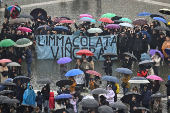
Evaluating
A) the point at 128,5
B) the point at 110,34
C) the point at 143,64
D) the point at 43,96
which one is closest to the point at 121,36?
the point at 110,34

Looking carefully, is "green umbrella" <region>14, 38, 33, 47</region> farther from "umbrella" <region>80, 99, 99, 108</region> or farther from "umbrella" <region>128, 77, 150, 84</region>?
"umbrella" <region>80, 99, 99, 108</region>

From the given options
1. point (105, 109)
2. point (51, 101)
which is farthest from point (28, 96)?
point (105, 109)

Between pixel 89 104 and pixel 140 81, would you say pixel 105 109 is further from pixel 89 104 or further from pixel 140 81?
pixel 140 81

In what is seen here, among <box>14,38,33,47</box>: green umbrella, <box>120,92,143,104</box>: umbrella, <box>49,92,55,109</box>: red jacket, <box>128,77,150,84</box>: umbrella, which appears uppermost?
<box>14,38,33,47</box>: green umbrella

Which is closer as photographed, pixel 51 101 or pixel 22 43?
pixel 51 101

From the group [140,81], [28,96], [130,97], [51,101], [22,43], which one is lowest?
[51,101]

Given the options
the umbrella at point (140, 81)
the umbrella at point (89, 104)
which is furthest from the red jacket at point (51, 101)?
the umbrella at point (140, 81)

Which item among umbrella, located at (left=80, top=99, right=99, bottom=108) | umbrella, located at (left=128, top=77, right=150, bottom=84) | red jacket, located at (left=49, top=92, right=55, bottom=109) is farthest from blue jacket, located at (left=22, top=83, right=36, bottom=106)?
umbrella, located at (left=128, top=77, right=150, bottom=84)

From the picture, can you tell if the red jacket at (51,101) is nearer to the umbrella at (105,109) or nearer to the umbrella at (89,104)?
the umbrella at (89,104)

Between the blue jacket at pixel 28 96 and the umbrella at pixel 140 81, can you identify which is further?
the umbrella at pixel 140 81

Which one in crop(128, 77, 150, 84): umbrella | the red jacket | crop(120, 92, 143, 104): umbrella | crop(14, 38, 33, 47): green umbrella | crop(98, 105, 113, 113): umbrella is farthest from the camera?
crop(14, 38, 33, 47): green umbrella

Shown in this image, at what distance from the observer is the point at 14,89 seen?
1544cm

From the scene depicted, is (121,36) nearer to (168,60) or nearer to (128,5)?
(168,60)

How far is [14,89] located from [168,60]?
788 centimetres
